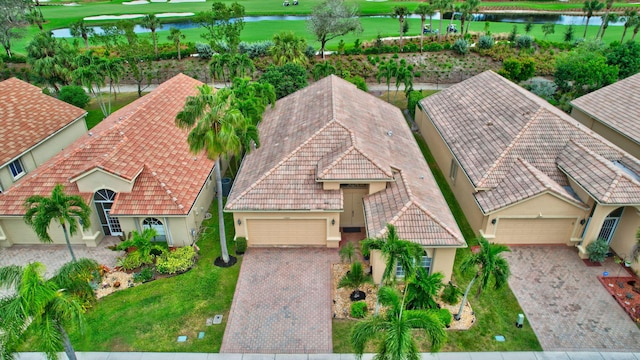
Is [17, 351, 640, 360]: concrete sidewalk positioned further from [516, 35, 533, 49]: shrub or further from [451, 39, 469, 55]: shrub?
[516, 35, 533, 49]: shrub

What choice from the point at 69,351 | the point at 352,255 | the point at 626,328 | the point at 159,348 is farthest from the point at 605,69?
the point at 69,351

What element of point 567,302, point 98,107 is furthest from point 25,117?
point 567,302

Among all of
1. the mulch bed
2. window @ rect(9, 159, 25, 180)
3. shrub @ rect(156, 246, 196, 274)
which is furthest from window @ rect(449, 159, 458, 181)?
A: window @ rect(9, 159, 25, 180)

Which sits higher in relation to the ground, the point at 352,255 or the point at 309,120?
the point at 309,120

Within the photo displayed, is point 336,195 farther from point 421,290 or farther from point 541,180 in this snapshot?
point 541,180

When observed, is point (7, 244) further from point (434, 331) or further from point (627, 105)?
point (627, 105)

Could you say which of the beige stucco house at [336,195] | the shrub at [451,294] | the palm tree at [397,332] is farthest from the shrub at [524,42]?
the palm tree at [397,332]
